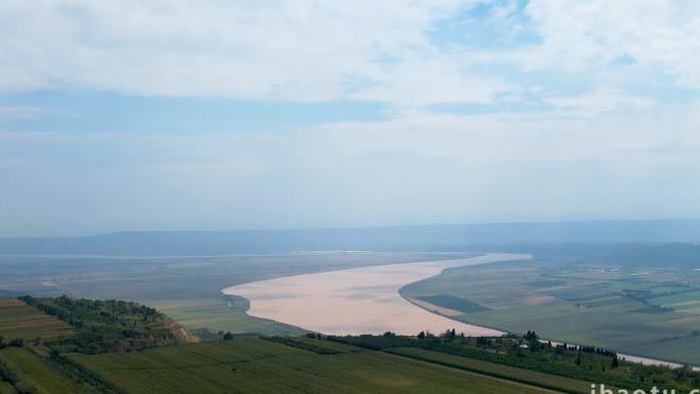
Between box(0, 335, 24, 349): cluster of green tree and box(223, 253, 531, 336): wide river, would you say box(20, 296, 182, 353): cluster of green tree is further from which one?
box(223, 253, 531, 336): wide river

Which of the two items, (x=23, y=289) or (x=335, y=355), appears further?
(x=23, y=289)

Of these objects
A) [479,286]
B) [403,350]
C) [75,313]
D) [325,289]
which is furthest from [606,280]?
[75,313]

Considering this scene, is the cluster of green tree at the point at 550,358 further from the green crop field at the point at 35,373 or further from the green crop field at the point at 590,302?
the green crop field at the point at 35,373

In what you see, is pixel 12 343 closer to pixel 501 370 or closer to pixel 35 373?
pixel 35 373

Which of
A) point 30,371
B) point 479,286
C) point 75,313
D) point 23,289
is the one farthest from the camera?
point 23,289

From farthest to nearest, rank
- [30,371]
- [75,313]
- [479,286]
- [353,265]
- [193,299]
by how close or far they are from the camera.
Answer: [353,265]
[479,286]
[193,299]
[75,313]
[30,371]

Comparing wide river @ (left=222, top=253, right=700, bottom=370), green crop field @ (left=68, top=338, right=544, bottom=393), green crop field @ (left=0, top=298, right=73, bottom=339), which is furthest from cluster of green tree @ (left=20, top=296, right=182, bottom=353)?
wide river @ (left=222, top=253, right=700, bottom=370)

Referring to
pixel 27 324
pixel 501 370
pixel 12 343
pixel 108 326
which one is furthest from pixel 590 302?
pixel 12 343

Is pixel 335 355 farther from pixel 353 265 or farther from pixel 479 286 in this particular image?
pixel 353 265

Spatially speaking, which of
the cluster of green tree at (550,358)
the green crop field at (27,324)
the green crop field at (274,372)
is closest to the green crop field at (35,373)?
the green crop field at (274,372)
